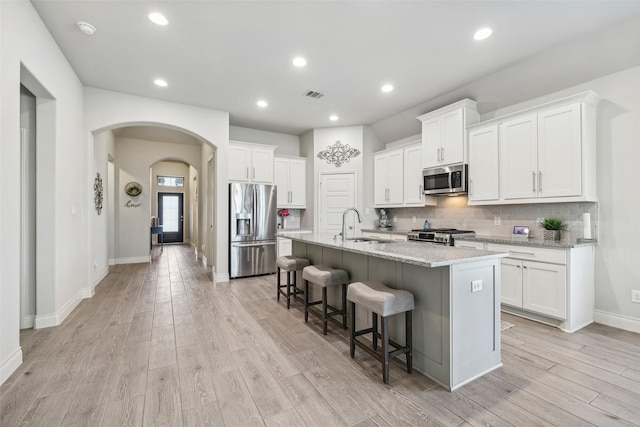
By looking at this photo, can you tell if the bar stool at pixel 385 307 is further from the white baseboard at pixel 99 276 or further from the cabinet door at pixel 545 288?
the white baseboard at pixel 99 276

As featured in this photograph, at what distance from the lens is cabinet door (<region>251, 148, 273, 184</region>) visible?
5.39 meters

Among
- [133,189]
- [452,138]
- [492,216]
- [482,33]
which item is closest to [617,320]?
[492,216]

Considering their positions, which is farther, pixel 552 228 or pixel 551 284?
pixel 552 228

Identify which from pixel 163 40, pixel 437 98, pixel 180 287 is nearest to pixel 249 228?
pixel 180 287

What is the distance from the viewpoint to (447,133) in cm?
426

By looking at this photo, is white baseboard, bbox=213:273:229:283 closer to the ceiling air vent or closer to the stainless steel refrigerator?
the stainless steel refrigerator

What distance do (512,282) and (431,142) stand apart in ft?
7.68

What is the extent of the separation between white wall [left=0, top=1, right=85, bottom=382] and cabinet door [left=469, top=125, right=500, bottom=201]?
191 inches

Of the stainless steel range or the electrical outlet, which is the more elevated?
the stainless steel range

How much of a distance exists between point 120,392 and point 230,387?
714 mm

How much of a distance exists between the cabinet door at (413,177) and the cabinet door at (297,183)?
2169 millimetres

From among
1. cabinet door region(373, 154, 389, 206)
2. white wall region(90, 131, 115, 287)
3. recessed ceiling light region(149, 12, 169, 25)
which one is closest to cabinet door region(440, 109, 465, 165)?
cabinet door region(373, 154, 389, 206)

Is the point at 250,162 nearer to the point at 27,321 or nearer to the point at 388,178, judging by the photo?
the point at 388,178

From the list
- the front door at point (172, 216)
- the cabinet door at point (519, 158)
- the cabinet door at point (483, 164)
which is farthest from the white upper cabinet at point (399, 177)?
the front door at point (172, 216)
